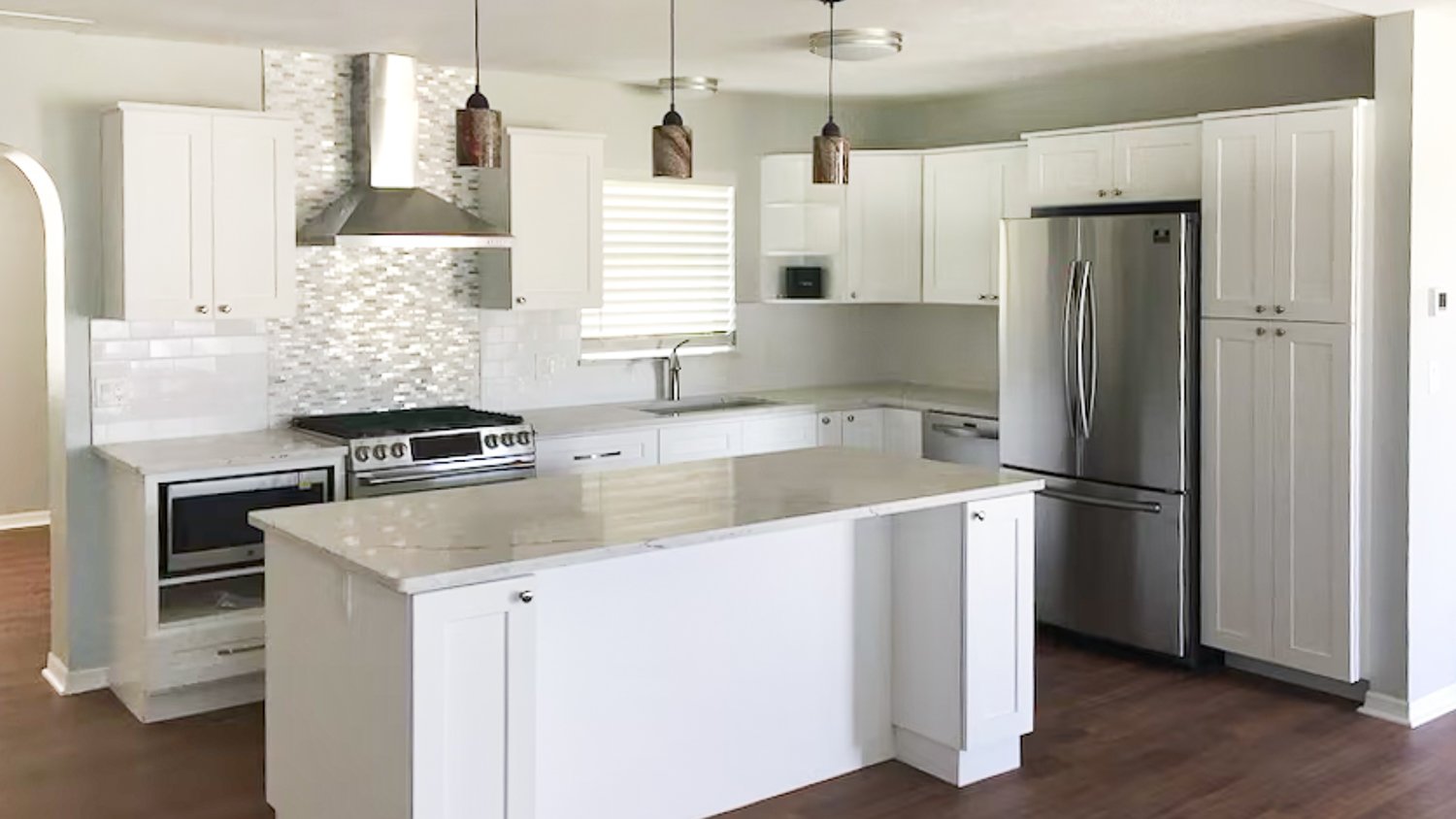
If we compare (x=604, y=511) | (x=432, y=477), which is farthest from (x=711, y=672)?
(x=432, y=477)

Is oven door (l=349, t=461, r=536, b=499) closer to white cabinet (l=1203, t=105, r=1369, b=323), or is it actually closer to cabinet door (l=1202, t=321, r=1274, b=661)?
cabinet door (l=1202, t=321, r=1274, b=661)

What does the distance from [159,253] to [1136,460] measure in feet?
12.6

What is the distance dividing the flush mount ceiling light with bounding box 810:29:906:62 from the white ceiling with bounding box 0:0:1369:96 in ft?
0.25

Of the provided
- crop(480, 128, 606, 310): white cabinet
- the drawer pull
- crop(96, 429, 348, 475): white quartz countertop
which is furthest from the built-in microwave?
crop(480, 128, 606, 310): white cabinet

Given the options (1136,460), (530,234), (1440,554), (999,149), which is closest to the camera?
(1440,554)

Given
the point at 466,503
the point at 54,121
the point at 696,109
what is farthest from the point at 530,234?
the point at 466,503

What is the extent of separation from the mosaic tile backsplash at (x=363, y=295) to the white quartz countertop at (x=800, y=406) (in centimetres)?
51

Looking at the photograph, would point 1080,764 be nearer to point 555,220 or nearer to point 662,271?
point 555,220

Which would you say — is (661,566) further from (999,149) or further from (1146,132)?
(999,149)

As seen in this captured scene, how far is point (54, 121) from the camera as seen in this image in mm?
5172

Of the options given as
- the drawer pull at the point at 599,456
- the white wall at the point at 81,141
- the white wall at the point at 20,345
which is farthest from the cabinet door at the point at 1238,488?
the white wall at the point at 20,345

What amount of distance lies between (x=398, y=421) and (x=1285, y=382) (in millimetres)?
3453

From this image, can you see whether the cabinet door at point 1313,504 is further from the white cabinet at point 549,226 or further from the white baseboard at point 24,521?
the white baseboard at point 24,521

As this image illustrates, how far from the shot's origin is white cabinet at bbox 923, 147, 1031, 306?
21.8 feet
